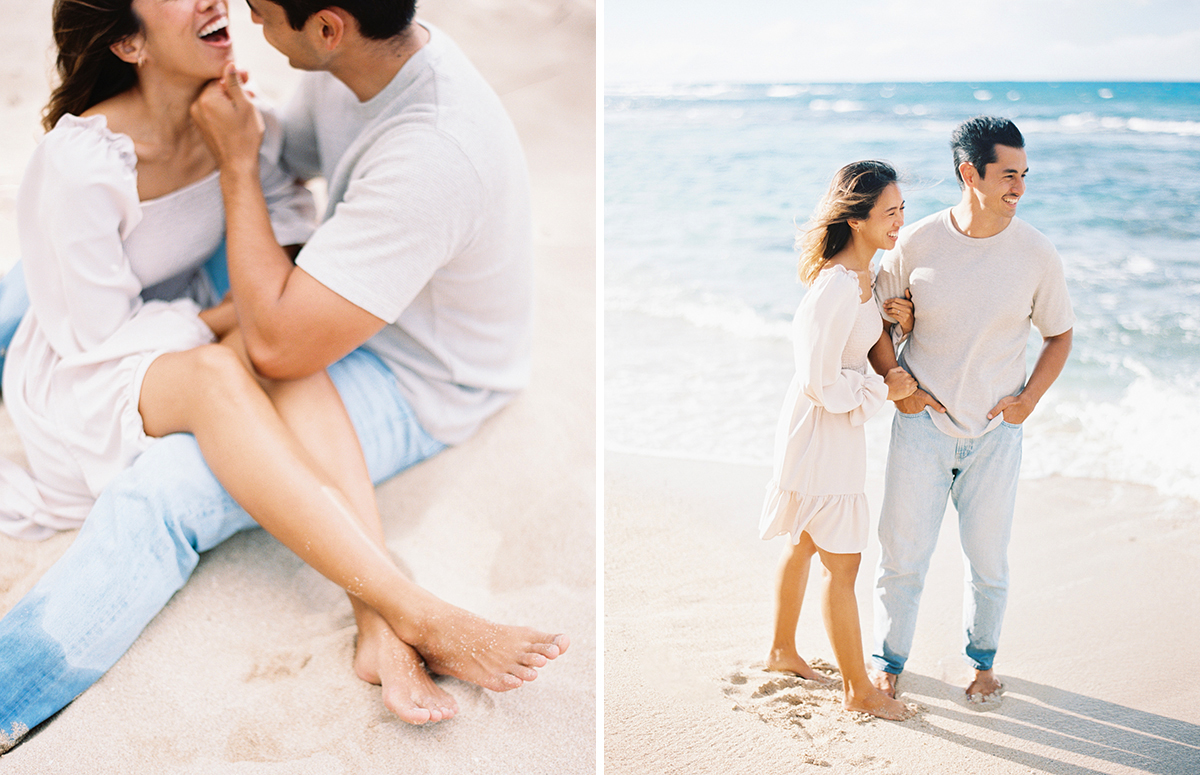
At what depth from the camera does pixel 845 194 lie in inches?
68.6

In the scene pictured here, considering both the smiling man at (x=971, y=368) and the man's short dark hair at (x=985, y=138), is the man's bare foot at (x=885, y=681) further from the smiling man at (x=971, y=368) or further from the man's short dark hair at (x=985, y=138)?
the man's short dark hair at (x=985, y=138)

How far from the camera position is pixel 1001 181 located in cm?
171

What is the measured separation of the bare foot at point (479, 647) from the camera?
180 cm

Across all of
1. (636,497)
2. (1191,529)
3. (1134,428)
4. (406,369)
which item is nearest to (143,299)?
(406,369)

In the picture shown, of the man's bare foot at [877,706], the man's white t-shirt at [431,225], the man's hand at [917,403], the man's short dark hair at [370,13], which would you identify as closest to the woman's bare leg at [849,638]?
the man's bare foot at [877,706]

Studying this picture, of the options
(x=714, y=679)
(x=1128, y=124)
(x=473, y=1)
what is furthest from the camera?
(x=1128, y=124)

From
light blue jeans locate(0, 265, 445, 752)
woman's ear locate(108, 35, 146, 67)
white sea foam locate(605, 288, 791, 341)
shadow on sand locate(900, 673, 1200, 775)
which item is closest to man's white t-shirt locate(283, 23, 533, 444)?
woman's ear locate(108, 35, 146, 67)

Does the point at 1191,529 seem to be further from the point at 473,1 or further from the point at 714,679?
the point at 473,1

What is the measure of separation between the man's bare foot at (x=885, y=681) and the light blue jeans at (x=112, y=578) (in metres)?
1.55

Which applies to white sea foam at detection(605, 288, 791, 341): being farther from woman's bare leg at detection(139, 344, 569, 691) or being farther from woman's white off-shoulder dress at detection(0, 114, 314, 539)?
woman's bare leg at detection(139, 344, 569, 691)

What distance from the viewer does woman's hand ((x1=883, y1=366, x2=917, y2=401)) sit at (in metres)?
1.81

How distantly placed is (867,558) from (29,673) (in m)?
2.12

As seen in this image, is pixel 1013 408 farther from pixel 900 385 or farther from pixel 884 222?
pixel 884 222

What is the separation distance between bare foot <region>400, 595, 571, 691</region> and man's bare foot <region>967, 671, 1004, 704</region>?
969 mm
